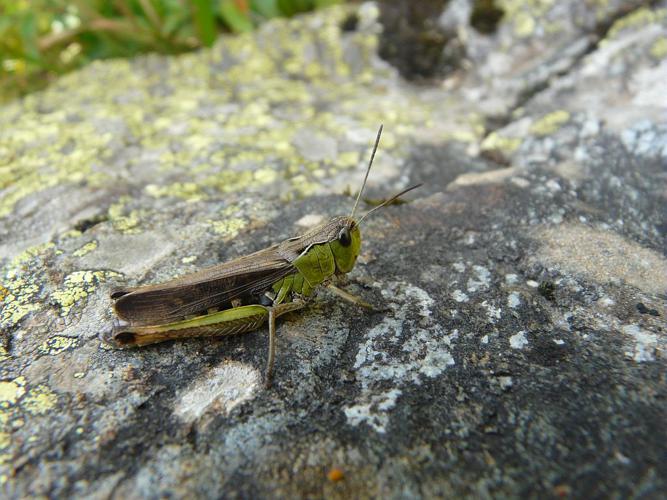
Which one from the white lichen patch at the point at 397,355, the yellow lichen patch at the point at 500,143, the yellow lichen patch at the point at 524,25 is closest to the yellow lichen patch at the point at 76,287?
the white lichen patch at the point at 397,355

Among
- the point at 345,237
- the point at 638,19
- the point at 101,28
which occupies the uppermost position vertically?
the point at 101,28

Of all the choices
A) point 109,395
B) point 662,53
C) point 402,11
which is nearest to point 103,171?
point 109,395

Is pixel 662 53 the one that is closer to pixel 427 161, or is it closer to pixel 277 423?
pixel 427 161

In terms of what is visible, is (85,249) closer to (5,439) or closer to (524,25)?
(5,439)

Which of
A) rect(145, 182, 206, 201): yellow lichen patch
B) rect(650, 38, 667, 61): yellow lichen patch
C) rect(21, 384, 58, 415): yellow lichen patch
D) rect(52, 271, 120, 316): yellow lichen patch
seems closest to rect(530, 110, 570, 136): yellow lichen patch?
rect(650, 38, 667, 61): yellow lichen patch

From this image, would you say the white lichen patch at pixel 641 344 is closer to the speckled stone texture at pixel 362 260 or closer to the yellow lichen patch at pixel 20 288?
the speckled stone texture at pixel 362 260

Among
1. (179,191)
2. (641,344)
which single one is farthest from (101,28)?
(641,344)
